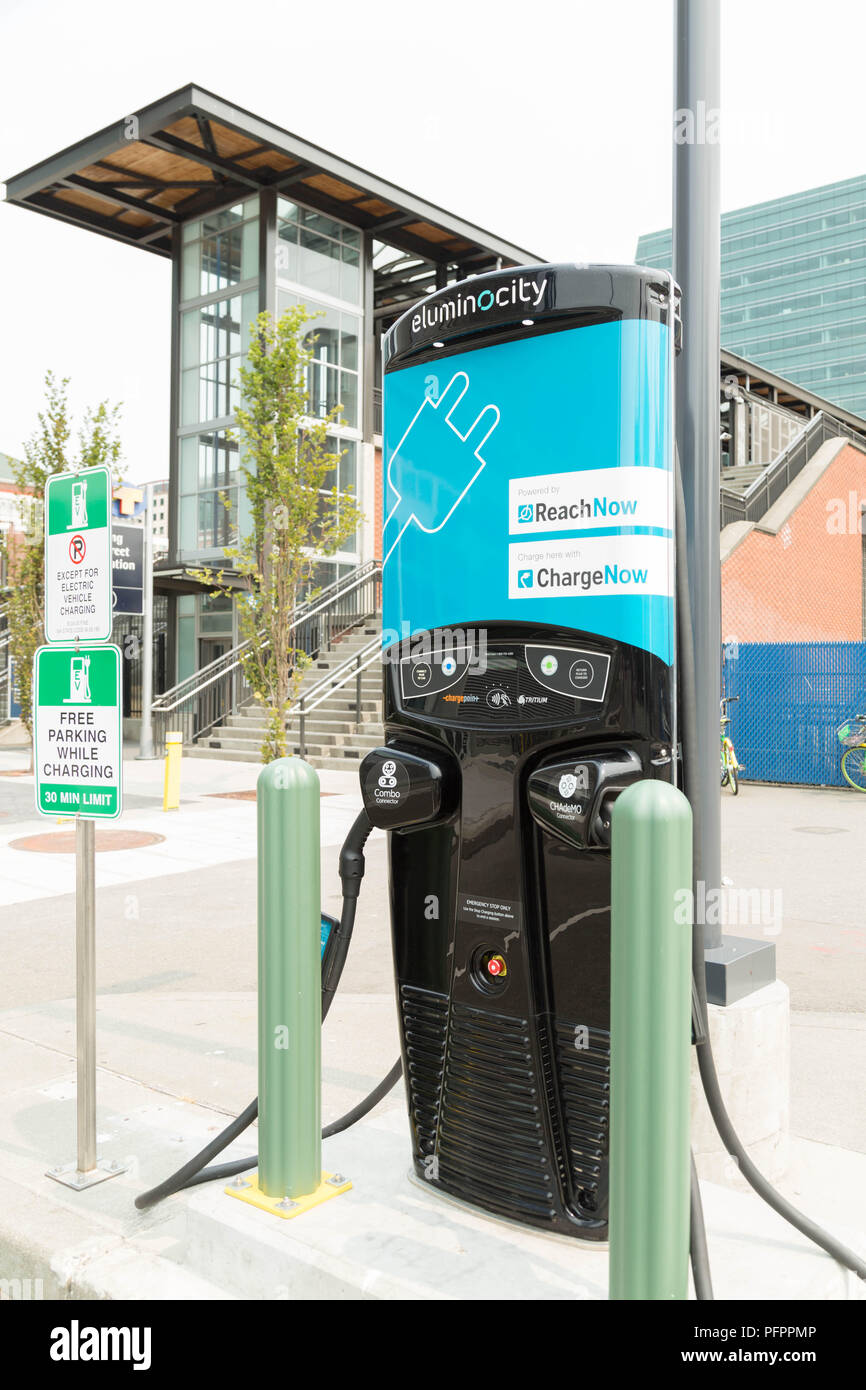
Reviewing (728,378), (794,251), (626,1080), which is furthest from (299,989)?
(794,251)

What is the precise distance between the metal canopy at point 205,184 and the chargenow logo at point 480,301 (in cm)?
2007

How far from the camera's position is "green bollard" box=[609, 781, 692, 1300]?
1.89 m

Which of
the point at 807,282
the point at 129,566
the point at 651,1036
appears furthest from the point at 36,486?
the point at 807,282

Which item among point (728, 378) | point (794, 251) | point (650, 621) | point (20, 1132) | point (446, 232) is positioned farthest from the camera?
point (794, 251)

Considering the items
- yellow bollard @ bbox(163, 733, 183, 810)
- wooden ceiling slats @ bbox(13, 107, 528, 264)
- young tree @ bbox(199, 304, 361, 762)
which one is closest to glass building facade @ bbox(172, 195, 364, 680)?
wooden ceiling slats @ bbox(13, 107, 528, 264)

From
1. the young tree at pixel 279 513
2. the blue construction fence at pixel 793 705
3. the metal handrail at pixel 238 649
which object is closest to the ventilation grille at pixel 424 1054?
the young tree at pixel 279 513

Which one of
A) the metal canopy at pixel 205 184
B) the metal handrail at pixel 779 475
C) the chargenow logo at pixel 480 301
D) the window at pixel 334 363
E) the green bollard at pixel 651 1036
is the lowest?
the green bollard at pixel 651 1036

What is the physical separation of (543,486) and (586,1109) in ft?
4.70

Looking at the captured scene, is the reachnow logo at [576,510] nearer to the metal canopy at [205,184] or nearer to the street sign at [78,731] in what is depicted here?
the street sign at [78,731]

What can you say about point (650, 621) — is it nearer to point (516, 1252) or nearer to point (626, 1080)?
point (626, 1080)

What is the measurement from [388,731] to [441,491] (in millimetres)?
622

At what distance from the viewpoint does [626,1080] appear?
1931mm

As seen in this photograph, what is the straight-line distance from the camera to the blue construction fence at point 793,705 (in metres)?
15.3
